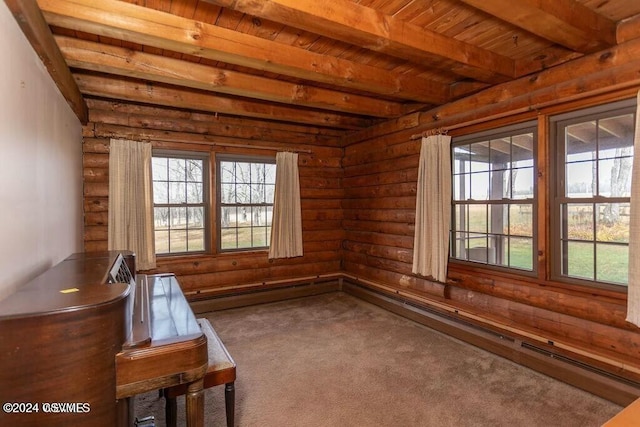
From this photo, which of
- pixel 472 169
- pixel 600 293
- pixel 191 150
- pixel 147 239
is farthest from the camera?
pixel 191 150

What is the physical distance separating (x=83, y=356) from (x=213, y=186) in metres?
3.71

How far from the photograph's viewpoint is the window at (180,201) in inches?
177

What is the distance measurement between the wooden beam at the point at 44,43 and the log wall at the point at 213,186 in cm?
98

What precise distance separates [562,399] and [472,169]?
7.35ft

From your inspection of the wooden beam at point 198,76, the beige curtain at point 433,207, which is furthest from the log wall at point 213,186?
the beige curtain at point 433,207

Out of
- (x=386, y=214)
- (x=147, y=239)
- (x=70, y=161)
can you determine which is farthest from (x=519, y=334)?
(x=70, y=161)

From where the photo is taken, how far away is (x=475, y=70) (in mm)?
2951

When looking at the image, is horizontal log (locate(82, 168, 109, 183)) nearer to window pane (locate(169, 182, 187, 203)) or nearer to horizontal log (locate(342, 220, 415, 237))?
window pane (locate(169, 182, 187, 203))

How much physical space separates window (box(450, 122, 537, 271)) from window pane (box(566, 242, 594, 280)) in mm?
289

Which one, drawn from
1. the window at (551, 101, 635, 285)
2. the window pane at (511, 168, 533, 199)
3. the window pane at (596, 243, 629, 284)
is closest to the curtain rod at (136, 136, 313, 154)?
the window pane at (511, 168, 533, 199)

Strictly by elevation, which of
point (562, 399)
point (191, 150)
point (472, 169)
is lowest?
point (562, 399)

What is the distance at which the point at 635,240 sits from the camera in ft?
7.72

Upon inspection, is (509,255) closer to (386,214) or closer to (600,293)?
(600,293)

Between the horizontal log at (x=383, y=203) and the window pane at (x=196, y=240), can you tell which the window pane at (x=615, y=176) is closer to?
the horizontal log at (x=383, y=203)
